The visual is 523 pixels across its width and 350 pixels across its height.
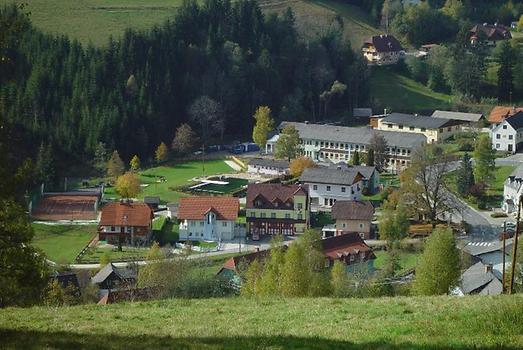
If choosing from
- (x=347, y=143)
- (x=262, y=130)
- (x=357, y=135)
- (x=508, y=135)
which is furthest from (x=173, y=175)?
(x=508, y=135)

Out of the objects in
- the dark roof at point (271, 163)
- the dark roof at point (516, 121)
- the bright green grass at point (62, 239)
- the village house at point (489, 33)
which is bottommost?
the bright green grass at point (62, 239)

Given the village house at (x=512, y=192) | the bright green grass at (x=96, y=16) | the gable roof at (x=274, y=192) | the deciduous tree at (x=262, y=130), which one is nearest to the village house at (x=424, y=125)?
the deciduous tree at (x=262, y=130)

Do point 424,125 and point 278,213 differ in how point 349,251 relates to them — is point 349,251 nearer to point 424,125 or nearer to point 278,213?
point 278,213

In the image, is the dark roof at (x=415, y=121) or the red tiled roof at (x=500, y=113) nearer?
the dark roof at (x=415, y=121)

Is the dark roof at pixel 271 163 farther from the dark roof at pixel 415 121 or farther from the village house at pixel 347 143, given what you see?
the dark roof at pixel 415 121

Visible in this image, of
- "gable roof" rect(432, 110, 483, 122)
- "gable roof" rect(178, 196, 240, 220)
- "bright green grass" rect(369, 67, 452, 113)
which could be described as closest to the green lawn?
"gable roof" rect(178, 196, 240, 220)

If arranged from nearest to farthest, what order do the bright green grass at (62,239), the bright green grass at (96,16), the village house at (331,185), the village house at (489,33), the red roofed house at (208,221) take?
the bright green grass at (62,239) < the red roofed house at (208,221) < the village house at (331,185) < the bright green grass at (96,16) < the village house at (489,33)

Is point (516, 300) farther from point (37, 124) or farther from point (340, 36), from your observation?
point (340, 36)
